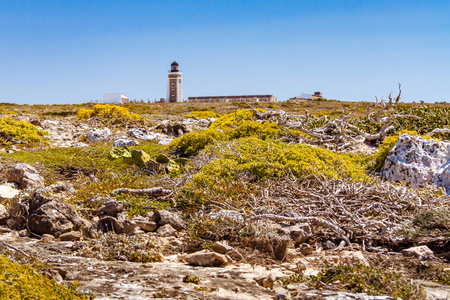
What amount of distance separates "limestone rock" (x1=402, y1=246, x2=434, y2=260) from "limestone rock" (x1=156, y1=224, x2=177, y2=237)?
240 centimetres

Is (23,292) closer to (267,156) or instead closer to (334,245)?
(334,245)

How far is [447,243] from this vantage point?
4273 millimetres

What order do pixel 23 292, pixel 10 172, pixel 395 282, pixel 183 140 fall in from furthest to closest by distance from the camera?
1. pixel 183 140
2. pixel 10 172
3. pixel 395 282
4. pixel 23 292

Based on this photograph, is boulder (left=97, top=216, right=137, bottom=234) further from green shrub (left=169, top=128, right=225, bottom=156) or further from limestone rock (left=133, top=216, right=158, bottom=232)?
green shrub (left=169, top=128, right=225, bottom=156)

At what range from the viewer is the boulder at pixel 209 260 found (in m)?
3.87

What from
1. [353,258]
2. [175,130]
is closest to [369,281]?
[353,258]

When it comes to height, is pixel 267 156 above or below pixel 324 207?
above

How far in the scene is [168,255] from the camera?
14.1 feet

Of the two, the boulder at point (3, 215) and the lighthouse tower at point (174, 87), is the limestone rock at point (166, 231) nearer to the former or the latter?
the boulder at point (3, 215)

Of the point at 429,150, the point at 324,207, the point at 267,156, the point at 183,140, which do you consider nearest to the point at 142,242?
the point at 324,207

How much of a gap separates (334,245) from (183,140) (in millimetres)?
6868

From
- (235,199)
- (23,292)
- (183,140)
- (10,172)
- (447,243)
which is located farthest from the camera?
(183,140)

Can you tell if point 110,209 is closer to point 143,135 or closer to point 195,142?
point 195,142

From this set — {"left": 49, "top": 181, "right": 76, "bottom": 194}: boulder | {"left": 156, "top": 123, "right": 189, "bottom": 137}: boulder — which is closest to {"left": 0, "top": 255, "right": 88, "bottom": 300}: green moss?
{"left": 49, "top": 181, "right": 76, "bottom": 194}: boulder
